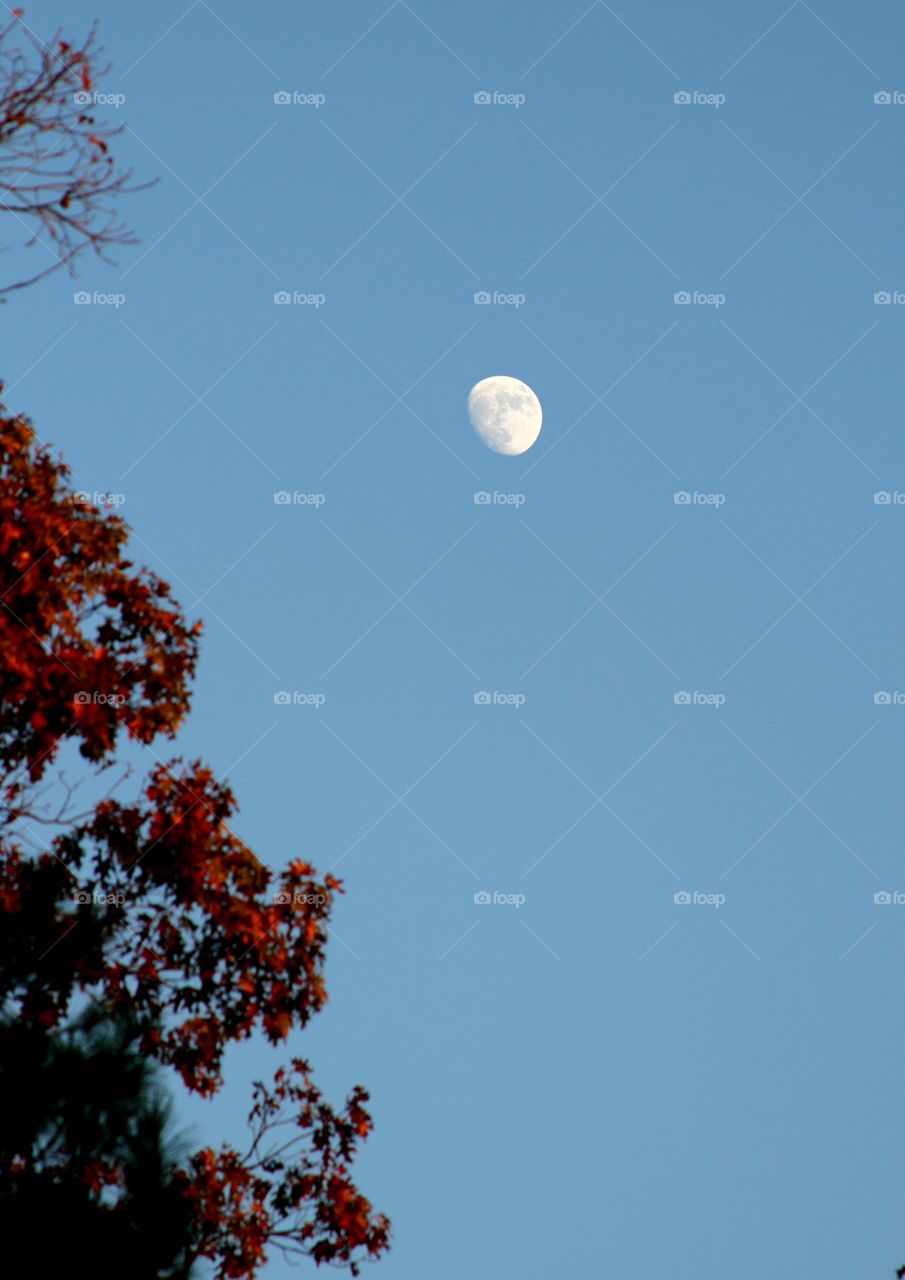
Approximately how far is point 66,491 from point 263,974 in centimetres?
404

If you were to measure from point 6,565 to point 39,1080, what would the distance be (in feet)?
12.3

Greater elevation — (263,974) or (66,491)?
(66,491)

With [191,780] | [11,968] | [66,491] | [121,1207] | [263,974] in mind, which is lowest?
[121,1207]

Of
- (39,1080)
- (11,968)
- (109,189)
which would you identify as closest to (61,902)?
(11,968)

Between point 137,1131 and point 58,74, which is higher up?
point 58,74

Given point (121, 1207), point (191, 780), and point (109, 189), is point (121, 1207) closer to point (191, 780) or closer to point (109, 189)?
point (191, 780)

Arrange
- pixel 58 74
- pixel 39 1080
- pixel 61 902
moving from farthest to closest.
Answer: pixel 61 902 → pixel 39 1080 → pixel 58 74

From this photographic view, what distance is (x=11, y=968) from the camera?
40.3 feet

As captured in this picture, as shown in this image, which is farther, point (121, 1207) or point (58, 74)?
point (121, 1207)

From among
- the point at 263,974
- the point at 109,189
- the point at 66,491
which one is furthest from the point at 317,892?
the point at 109,189

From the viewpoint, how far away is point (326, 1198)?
12.9 m

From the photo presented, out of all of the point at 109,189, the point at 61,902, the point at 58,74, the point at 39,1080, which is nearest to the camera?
the point at 58,74

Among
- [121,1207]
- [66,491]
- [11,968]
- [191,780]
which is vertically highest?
[66,491]

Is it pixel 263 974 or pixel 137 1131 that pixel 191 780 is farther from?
pixel 137 1131
